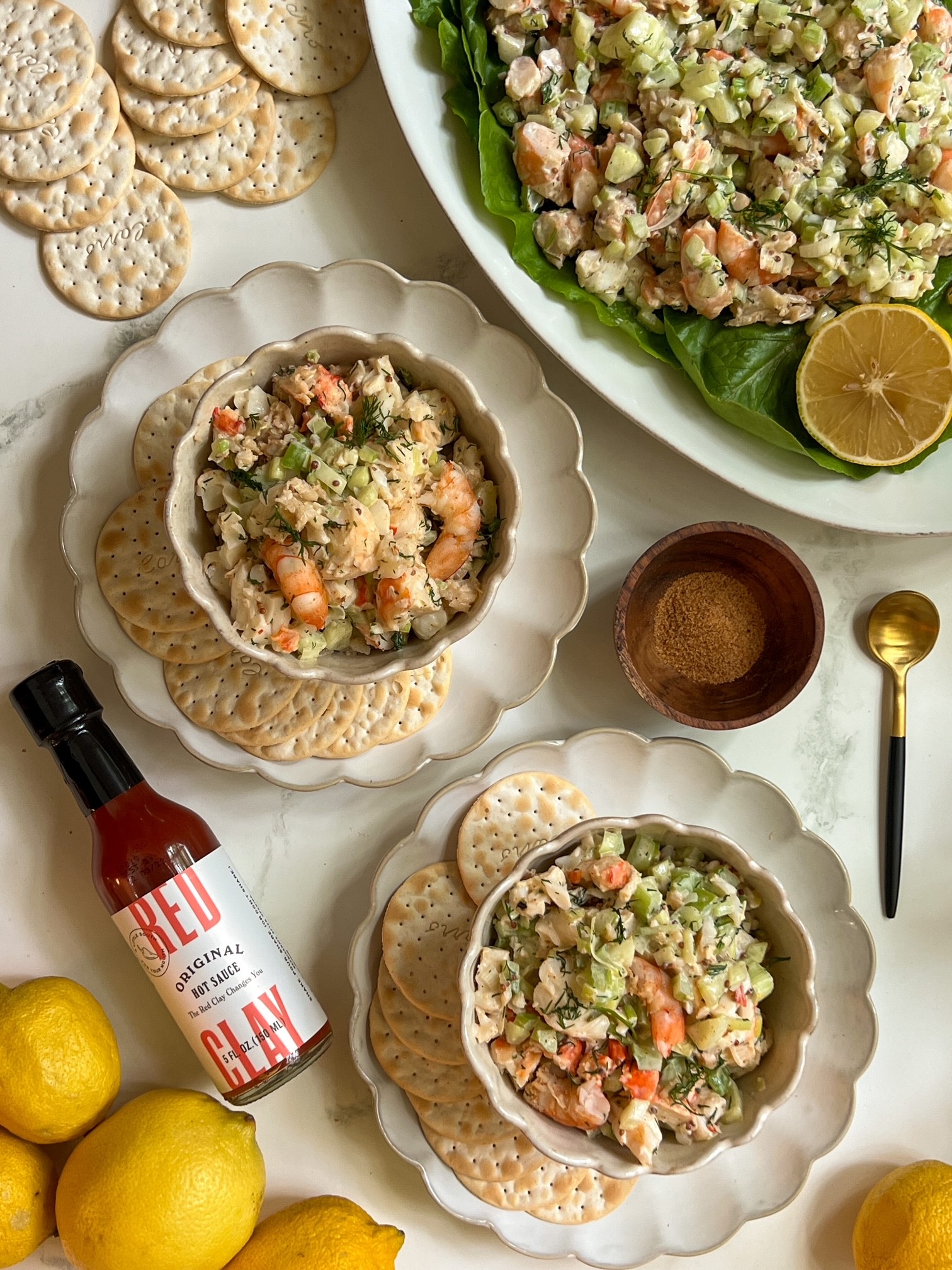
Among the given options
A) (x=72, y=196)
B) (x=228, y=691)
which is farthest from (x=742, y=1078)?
(x=72, y=196)

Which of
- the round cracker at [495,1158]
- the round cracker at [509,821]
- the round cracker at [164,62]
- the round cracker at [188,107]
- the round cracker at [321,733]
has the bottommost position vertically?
the round cracker at [495,1158]

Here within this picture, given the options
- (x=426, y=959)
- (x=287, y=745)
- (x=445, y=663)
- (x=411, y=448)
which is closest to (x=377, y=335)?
(x=411, y=448)

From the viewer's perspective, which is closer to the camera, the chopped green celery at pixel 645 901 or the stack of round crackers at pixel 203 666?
the chopped green celery at pixel 645 901

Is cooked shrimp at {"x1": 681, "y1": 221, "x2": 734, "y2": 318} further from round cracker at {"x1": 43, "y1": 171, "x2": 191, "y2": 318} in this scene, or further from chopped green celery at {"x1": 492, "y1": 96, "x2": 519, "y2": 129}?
round cracker at {"x1": 43, "y1": 171, "x2": 191, "y2": 318}

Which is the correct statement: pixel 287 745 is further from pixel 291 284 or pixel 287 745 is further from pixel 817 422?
pixel 817 422

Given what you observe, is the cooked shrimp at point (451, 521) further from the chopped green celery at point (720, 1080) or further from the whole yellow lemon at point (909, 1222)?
the whole yellow lemon at point (909, 1222)

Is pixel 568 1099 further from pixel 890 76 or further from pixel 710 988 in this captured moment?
pixel 890 76

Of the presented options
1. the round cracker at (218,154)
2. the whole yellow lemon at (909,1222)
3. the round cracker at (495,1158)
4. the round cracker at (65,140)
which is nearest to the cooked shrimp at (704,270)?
the round cracker at (218,154)

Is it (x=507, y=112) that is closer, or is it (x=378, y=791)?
(x=507, y=112)
